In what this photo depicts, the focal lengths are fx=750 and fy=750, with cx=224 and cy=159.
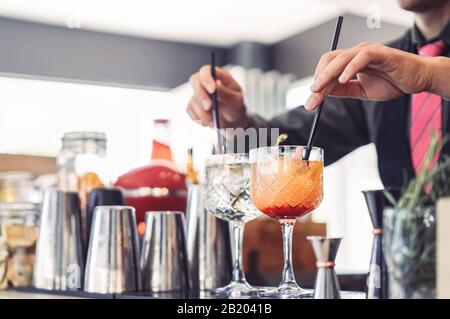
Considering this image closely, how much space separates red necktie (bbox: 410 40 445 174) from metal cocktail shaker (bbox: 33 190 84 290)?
1.81 ft

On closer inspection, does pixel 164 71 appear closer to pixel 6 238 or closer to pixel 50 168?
pixel 50 168

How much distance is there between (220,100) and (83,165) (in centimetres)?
22

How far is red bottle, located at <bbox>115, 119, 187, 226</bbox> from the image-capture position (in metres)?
1.05

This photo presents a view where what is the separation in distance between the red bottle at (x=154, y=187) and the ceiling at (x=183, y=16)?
0.93 feet

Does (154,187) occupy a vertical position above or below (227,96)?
below

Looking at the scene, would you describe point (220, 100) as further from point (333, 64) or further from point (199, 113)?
point (333, 64)

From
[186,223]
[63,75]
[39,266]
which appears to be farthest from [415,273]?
[63,75]

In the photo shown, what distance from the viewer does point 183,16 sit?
143cm

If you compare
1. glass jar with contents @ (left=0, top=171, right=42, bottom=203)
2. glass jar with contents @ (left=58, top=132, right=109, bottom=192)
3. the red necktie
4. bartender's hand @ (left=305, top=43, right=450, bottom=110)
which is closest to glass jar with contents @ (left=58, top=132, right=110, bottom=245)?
glass jar with contents @ (left=58, top=132, right=109, bottom=192)

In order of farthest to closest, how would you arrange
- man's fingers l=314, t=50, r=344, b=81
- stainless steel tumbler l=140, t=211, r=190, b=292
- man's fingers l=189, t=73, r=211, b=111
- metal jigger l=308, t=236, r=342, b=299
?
man's fingers l=189, t=73, r=211, b=111
stainless steel tumbler l=140, t=211, r=190, b=292
man's fingers l=314, t=50, r=344, b=81
metal jigger l=308, t=236, r=342, b=299

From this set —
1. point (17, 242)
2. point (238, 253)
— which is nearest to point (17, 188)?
point (17, 242)

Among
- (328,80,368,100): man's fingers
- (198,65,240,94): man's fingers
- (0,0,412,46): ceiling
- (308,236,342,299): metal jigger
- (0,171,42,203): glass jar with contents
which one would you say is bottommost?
(308,236,342,299): metal jigger

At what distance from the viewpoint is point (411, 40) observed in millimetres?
1098

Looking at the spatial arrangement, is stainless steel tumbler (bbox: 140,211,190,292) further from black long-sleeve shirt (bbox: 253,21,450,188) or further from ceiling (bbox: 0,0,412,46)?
ceiling (bbox: 0,0,412,46)
